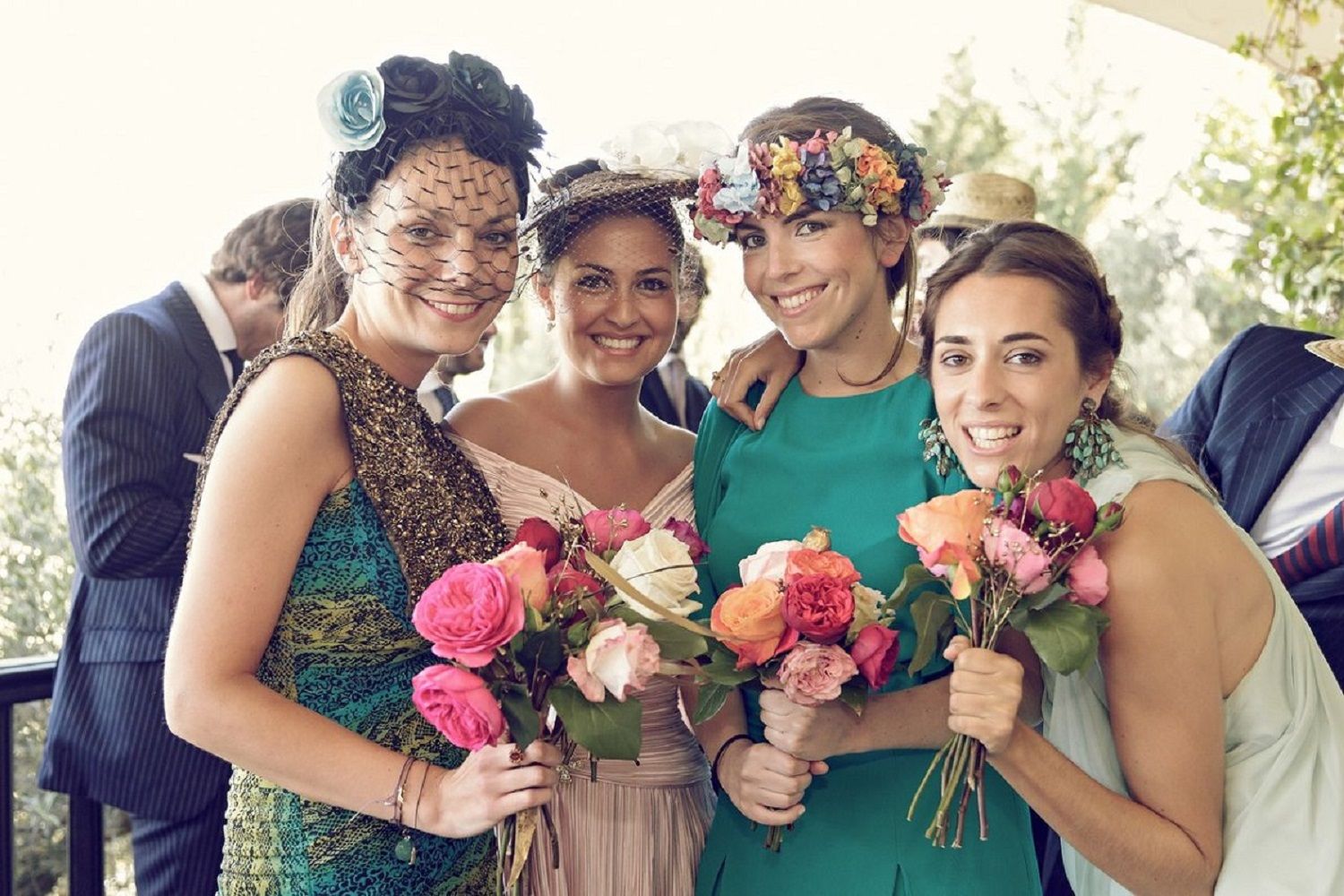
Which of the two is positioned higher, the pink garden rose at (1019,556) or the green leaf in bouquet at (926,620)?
the pink garden rose at (1019,556)

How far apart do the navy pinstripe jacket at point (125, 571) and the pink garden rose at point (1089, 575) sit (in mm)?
2291

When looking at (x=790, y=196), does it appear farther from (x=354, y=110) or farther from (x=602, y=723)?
(x=602, y=723)

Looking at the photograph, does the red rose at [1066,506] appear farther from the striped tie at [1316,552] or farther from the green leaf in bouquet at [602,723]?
the striped tie at [1316,552]

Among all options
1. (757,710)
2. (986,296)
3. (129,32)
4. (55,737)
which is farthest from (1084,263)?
(129,32)

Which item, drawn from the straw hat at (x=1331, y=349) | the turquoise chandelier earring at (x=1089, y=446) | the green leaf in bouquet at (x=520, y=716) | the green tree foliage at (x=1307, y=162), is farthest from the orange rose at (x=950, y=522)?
the green tree foliage at (x=1307, y=162)

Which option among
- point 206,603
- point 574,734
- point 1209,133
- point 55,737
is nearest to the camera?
point 574,734

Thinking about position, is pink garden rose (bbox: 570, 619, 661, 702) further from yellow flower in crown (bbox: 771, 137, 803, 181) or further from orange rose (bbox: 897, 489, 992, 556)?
yellow flower in crown (bbox: 771, 137, 803, 181)

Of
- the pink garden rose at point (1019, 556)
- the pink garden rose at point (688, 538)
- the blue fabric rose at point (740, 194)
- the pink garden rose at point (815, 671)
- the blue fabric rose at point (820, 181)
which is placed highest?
the blue fabric rose at point (820, 181)

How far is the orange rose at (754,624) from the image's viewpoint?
1.65 m

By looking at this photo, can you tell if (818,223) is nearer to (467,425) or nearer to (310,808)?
(467,425)

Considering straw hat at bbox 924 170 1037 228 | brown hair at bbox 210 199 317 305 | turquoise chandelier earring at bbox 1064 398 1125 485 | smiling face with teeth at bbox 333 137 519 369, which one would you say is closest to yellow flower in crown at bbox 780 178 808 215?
smiling face with teeth at bbox 333 137 519 369

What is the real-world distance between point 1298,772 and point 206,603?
62.8 inches

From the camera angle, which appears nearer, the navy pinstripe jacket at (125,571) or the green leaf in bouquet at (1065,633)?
the green leaf in bouquet at (1065,633)

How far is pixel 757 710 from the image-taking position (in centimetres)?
221
